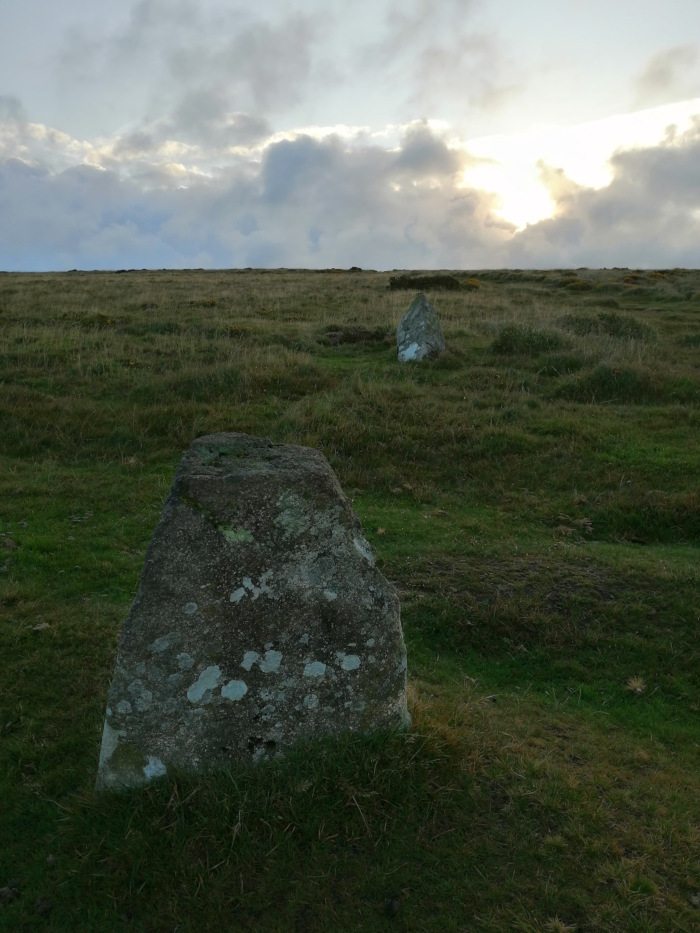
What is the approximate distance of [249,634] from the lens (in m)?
4.27

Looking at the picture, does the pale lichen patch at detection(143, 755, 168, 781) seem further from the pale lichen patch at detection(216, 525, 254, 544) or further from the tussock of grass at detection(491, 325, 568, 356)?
the tussock of grass at detection(491, 325, 568, 356)

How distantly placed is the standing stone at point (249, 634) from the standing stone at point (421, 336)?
1396cm

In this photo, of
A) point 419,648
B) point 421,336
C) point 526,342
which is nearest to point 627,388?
point 526,342

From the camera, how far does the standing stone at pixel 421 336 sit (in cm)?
1814

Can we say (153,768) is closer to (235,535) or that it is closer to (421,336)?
(235,535)

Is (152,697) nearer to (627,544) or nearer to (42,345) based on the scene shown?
(627,544)

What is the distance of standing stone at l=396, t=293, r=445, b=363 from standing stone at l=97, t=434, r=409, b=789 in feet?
45.8

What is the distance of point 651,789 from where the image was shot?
4.71 metres

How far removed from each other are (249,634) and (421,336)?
1490 cm

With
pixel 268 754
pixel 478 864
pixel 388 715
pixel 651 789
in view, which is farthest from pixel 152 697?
pixel 651 789

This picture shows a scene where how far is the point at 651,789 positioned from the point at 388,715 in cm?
187

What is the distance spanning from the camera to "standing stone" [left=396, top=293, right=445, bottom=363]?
18.1 metres

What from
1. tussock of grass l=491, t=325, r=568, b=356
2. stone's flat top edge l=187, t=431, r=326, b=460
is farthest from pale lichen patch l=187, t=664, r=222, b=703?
tussock of grass l=491, t=325, r=568, b=356

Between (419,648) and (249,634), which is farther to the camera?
(419,648)
